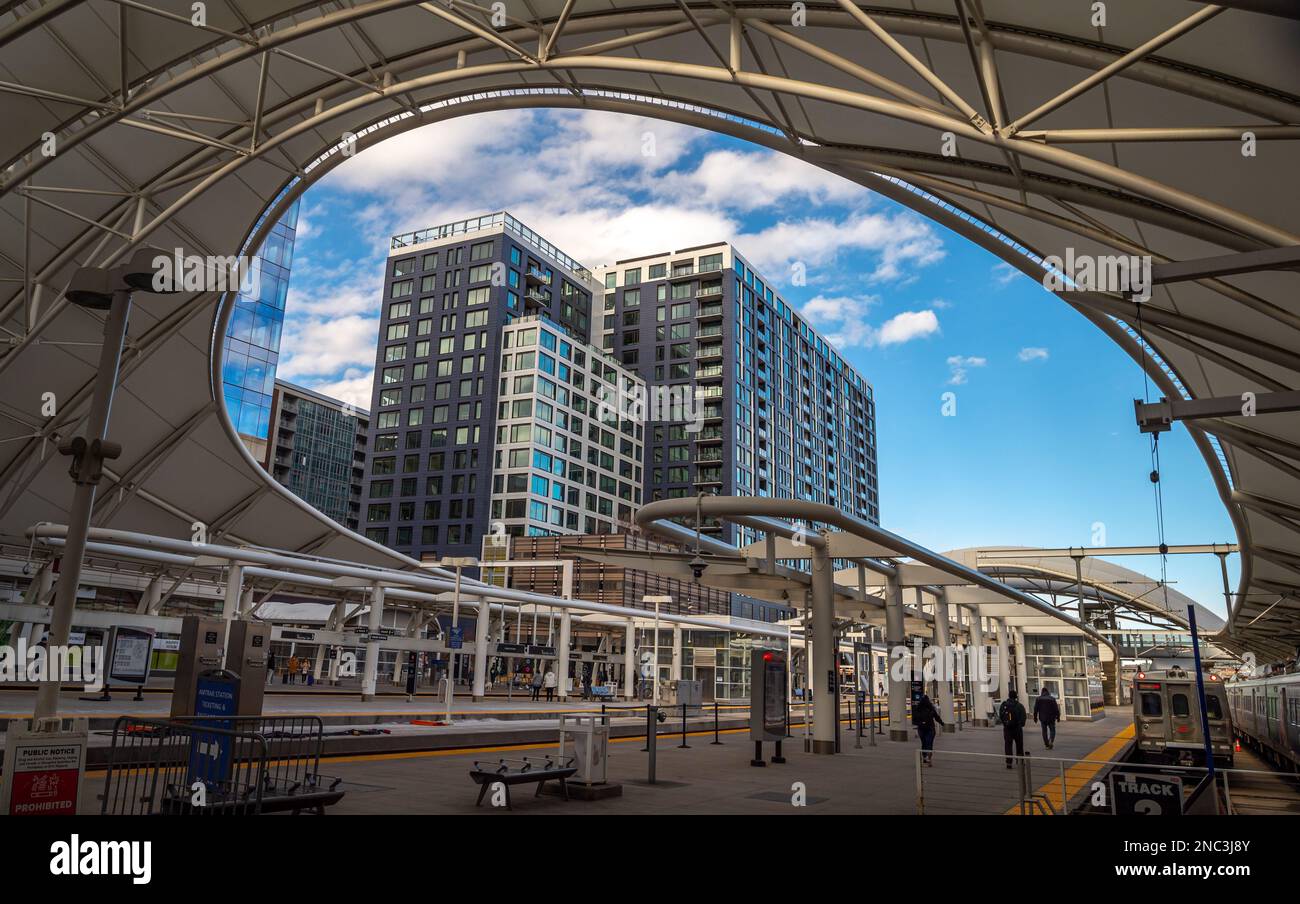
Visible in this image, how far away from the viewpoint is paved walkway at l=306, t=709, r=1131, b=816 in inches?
485

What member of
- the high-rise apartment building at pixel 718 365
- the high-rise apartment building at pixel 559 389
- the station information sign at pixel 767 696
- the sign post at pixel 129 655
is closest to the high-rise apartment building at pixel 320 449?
the high-rise apartment building at pixel 559 389

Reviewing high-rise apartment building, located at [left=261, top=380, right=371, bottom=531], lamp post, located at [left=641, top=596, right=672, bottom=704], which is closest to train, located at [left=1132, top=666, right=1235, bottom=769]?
lamp post, located at [left=641, top=596, right=672, bottom=704]

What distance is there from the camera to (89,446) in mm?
10117

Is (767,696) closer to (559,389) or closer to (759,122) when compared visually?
(759,122)

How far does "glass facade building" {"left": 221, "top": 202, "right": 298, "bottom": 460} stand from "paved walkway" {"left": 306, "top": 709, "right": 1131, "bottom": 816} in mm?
53125

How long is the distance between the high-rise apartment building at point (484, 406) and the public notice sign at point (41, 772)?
258 ft

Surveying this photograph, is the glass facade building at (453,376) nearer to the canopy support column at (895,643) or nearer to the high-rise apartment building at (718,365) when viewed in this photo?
the high-rise apartment building at (718,365)

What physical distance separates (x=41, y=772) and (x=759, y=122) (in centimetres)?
1395

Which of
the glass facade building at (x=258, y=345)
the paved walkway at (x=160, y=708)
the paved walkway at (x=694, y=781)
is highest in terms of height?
the glass facade building at (x=258, y=345)

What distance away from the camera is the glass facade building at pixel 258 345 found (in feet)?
220
